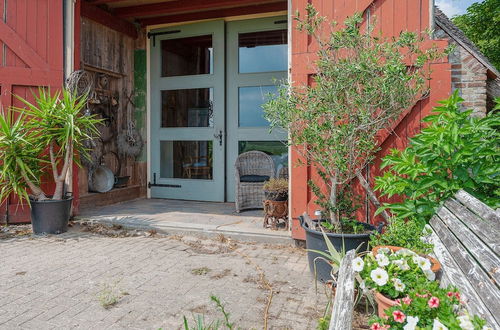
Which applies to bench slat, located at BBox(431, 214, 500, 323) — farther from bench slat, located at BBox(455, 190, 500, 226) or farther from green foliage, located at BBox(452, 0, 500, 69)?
green foliage, located at BBox(452, 0, 500, 69)

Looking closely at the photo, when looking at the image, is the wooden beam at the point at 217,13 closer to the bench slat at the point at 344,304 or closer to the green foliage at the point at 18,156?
the green foliage at the point at 18,156

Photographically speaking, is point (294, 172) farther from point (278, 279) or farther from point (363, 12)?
point (363, 12)

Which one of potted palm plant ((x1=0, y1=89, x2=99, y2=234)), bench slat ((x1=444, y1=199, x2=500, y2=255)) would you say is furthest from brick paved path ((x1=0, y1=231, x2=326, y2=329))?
bench slat ((x1=444, y1=199, x2=500, y2=255))

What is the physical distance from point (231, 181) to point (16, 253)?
2734 mm

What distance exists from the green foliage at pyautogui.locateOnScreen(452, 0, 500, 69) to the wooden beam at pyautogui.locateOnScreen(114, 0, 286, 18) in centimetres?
1111

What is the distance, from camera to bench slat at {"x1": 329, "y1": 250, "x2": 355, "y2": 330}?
1.08m

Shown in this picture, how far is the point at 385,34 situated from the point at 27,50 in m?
3.55

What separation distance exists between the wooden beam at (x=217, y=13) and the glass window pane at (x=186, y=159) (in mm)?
1768

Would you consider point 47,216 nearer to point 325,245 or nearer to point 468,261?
point 325,245

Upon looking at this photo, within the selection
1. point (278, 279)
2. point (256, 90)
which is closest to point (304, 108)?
point (278, 279)

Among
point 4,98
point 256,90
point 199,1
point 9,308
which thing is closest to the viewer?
point 9,308

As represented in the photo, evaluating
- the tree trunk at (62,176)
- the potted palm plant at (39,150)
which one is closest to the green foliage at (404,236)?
the potted palm plant at (39,150)

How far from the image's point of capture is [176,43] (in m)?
5.25

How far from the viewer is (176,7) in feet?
15.3
